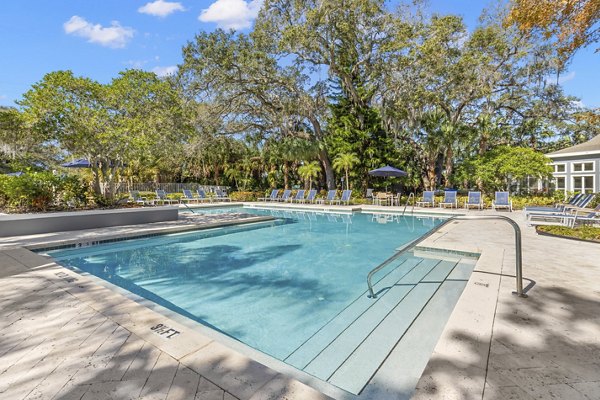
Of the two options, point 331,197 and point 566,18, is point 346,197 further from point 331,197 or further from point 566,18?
point 566,18

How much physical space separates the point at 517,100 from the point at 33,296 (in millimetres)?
24435

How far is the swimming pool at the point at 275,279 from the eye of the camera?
3.49m

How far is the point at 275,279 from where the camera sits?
17.5 ft

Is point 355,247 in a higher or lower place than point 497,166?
lower

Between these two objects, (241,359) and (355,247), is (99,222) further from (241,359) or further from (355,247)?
(241,359)

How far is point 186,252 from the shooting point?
7207 mm

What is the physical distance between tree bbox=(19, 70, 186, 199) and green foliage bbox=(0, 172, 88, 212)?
891 mm

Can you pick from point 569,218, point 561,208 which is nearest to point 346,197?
point 561,208

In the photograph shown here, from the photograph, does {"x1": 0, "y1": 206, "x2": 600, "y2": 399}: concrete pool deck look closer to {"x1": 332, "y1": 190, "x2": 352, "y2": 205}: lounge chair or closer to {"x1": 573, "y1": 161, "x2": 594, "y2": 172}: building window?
{"x1": 332, "y1": 190, "x2": 352, "y2": 205}: lounge chair

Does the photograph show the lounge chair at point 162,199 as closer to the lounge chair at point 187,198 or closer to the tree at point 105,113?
the lounge chair at point 187,198

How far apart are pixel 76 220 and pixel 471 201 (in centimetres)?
1517

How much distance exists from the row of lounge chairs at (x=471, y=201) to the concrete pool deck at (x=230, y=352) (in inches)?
421

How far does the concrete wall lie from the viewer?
7.91m

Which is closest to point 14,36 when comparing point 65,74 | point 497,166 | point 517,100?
point 65,74
